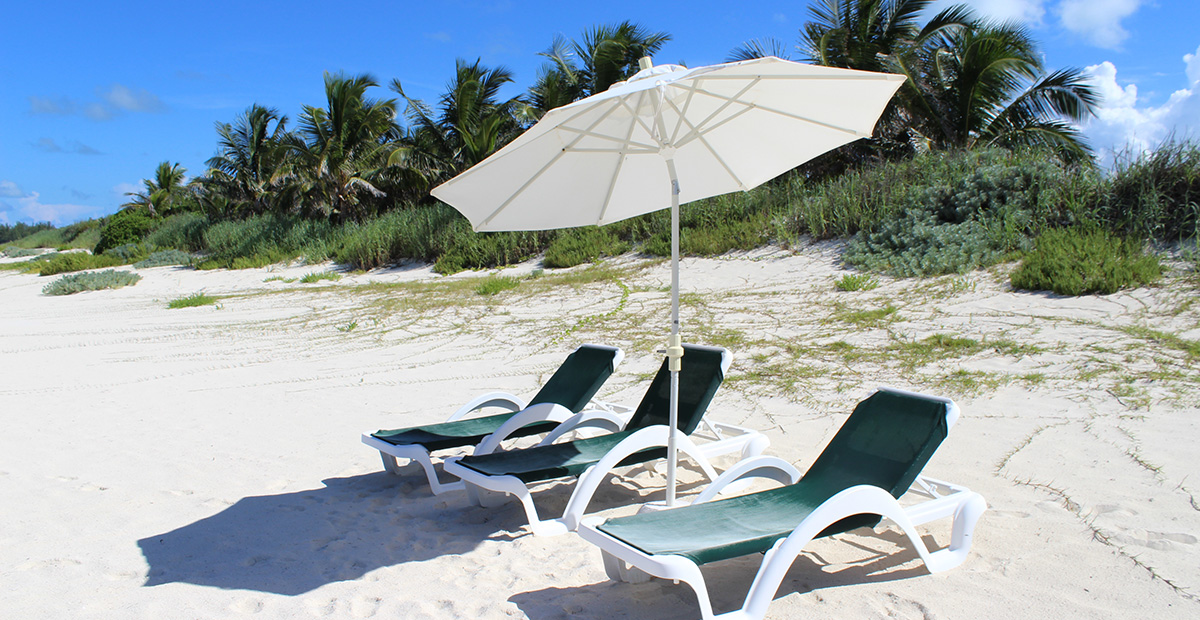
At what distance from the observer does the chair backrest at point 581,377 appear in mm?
4613

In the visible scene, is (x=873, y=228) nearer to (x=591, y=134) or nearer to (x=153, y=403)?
(x=591, y=134)

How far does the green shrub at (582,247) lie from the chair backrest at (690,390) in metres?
8.71

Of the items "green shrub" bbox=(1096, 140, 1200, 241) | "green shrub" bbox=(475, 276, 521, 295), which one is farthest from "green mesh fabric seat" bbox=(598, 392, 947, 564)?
"green shrub" bbox=(475, 276, 521, 295)

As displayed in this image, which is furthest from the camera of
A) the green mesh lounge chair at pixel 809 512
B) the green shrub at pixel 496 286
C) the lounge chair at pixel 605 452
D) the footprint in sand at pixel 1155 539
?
the green shrub at pixel 496 286

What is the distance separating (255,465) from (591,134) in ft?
9.90

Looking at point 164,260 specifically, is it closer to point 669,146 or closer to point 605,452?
point 605,452

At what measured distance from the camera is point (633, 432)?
3719 millimetres

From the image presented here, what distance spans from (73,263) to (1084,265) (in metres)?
25.0

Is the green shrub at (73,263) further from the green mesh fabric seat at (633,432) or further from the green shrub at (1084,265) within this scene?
the green shrub at (1084,265)

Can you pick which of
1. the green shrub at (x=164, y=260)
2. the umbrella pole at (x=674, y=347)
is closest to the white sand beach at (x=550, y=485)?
the umbrella pole at (x=674, y=347)

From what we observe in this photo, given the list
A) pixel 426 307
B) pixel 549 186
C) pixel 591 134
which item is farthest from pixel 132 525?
pixel 426 307

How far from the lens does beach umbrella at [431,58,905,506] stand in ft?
10.6

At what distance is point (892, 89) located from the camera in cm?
329

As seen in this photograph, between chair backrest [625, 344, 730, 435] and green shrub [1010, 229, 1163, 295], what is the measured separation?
4721mm
